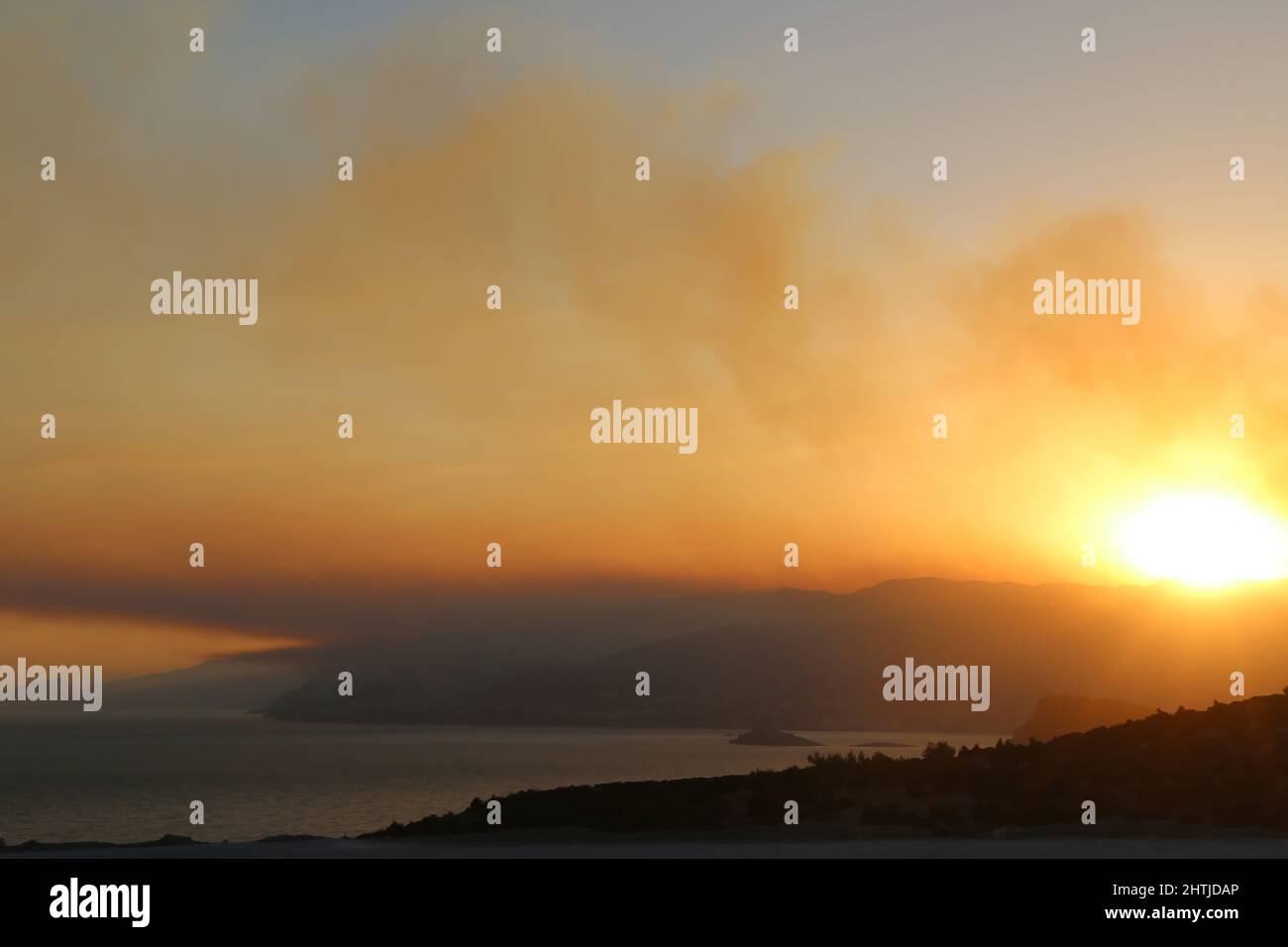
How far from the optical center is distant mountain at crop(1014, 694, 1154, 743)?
11525cm

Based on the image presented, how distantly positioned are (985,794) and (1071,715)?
323 ft

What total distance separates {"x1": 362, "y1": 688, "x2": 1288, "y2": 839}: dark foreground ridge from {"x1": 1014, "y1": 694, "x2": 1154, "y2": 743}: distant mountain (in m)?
84.3

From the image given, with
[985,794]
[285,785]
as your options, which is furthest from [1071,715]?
[985,794]

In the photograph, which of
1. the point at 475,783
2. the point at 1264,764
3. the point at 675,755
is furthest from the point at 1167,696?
the point at 1264,764

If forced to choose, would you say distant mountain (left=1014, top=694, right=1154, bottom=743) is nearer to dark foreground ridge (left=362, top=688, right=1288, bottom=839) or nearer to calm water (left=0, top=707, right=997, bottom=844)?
calm water (left=0, top=707, right=997, bottom=844)

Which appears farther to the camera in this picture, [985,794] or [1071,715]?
[1071,715]

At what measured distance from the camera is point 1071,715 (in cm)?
12081

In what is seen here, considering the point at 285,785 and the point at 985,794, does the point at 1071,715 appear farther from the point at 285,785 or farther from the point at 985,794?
the point at 985,794

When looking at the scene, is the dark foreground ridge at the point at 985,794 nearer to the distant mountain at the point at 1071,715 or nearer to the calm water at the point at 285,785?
the calm water at the point at 285,785

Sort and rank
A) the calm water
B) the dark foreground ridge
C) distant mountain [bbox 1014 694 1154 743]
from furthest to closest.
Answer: distant mountain [bbox 1014 694 1154 743] → the calm water → the dark foreground ridge

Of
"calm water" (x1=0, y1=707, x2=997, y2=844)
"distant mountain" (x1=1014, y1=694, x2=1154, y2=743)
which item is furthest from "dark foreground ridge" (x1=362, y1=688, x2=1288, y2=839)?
"distant mountain" (x1=1014, y1=694, x2=1154, y2=743)

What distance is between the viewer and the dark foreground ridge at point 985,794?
92.6 ft

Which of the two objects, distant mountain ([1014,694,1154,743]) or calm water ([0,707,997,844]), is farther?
distant mountain ([1014,694,1154,743])

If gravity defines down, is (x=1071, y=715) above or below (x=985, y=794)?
below
